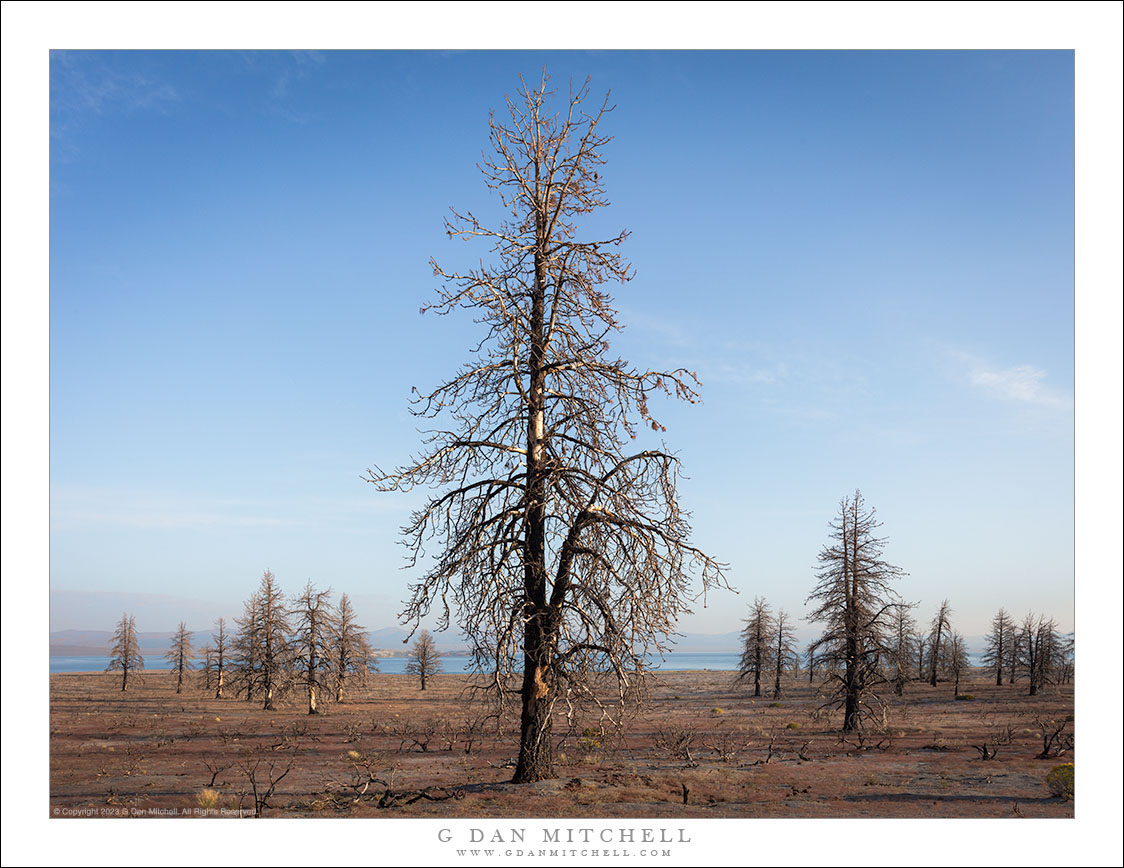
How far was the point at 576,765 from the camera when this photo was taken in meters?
17.4

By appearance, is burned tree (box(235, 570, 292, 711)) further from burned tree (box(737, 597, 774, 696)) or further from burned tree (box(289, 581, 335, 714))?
burned tree (box(737, 597, 774, 696))

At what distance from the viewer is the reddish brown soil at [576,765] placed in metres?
13.0

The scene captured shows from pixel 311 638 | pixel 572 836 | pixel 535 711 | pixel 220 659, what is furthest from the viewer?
pixel 220 659

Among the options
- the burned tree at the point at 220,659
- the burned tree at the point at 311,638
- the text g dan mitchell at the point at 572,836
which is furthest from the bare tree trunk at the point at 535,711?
the burned tree at the point at 220,659

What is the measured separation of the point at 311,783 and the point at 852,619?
20997 millimetres

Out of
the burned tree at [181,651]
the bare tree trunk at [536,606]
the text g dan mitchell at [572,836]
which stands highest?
the bare tree trunk at [536,606]

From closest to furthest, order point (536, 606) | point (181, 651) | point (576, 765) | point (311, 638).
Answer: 1. point (536, 606)
2. point (576, 765)
3. point (311, 638)
4. point (181, 651)

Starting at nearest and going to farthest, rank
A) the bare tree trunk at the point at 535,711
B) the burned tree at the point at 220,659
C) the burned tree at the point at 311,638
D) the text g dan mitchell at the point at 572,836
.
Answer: the text g dan mitchell at the point at 572,836 < the bare tree trunk at the point at 535,711 < the burned tree at the point at 311,638 < the burned tree at the point at 220,659

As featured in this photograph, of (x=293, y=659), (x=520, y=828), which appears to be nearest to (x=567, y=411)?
(x=520, y=828)

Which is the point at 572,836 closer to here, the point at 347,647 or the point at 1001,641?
the point at 347,647

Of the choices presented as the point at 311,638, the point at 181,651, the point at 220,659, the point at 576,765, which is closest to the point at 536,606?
the point at 576,765

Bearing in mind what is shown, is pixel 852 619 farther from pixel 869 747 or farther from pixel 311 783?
pixel 311 783

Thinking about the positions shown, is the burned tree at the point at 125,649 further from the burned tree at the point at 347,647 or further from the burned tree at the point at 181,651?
the burned tree at the point at 347,647

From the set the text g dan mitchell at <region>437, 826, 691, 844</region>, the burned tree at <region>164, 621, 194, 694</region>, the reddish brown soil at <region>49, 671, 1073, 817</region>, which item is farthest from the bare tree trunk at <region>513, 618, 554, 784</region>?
the burned tree at <region>164, 621, 194, 694</region>
